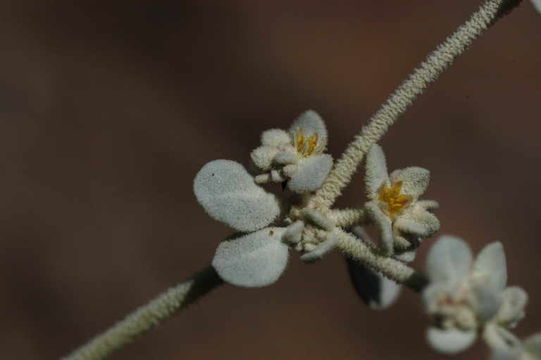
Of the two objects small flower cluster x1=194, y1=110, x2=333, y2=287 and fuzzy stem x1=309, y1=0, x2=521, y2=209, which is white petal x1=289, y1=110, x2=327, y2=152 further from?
fuzzy stem x1=309, y1=0, x2=521, y2=209

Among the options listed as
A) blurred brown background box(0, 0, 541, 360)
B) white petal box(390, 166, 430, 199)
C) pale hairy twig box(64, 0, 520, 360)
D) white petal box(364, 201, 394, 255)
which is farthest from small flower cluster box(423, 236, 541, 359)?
blurred brown background box(0, 0, 541, 360)

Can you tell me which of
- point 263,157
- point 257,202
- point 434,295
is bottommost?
point 257,202

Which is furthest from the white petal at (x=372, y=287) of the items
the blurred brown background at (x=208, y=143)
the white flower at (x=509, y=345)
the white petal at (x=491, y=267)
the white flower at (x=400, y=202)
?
the blurred brown background at (x=208, y=143)

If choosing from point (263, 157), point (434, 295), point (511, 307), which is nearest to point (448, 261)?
point (434, 295)

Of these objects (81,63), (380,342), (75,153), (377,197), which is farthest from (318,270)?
(377,197)

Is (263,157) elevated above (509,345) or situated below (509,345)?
below

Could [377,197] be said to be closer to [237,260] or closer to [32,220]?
[237,260]

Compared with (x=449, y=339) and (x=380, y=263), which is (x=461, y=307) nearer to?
(x=449, y=339)
